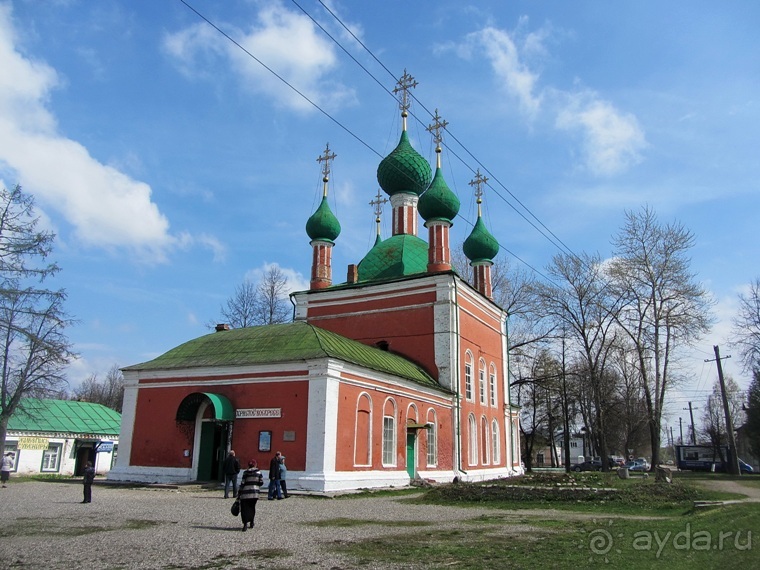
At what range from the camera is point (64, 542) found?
27.3 feet

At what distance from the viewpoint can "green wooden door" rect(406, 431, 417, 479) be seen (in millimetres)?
21125

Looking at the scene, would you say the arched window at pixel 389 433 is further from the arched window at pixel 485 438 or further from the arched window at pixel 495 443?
the arched window at pixel 495 443

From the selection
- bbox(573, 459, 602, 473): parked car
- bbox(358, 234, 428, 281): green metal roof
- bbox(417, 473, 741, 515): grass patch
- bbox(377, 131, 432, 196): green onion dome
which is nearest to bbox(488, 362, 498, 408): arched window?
bbox(358, 234, 428, 281): green metal roof

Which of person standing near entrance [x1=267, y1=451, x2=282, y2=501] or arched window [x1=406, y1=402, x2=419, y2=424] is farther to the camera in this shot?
arched window [x1=406, y1=402, x2=419, y2=424]

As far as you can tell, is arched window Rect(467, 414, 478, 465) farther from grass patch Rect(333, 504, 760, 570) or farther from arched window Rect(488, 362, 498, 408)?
grass patch Rect(333, 504, 760, 570)

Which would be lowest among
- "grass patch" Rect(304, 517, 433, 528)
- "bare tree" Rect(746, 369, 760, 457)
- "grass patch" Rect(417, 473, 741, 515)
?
"grass patch" Rect(304, 517, 433, 528)

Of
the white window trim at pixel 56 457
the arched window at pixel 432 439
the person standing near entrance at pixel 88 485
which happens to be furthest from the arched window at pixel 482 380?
the white window trim at pixel 56 457

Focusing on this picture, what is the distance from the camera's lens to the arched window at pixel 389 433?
2003 centimetres

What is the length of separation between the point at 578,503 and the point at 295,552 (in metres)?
8.71

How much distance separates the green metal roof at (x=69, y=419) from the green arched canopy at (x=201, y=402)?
16850 mm

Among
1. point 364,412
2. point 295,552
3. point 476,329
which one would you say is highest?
point 476,329

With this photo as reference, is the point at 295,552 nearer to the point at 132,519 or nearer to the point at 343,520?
the point at 343,520

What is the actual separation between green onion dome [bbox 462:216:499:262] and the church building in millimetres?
3126

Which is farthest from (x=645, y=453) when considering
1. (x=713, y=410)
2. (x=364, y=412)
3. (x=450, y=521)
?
(x=450, y=521)
